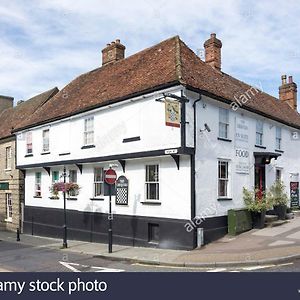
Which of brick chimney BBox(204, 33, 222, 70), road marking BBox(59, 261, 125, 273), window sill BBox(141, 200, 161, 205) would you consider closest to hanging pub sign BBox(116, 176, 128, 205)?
window sill BBox(141, 200, 161, 205)

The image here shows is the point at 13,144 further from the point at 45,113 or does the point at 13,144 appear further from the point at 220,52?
the point at 220,52

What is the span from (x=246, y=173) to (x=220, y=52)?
7.64m

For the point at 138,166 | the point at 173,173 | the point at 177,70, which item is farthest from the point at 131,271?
the point at 177,70

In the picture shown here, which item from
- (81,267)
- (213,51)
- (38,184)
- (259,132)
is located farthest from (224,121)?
(38,184)

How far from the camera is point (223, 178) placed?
16375 mm

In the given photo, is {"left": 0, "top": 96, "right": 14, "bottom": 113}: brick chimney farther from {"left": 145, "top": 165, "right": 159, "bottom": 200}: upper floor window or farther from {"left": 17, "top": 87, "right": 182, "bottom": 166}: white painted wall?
{"left": 145, "top": 165, "right": 159, "bottom": 200}: upper floor window

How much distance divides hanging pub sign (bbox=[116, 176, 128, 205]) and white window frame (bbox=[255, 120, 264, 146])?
6.85 m

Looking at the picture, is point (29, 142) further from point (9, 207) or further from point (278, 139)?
point (278, 139)

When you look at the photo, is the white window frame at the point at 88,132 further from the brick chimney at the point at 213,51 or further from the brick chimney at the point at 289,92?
the brick chimney at the point at 289,92

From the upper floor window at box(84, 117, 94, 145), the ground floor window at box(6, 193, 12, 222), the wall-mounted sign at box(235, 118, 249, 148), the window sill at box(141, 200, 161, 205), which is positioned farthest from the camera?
the ground floor window at box(6, 193, 12, 222)

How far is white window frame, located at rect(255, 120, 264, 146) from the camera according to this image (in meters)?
19.0

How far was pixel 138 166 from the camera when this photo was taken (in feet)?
54.2

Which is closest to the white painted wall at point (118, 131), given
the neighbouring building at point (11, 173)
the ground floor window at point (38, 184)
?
the ground floor window at point (38, 184)

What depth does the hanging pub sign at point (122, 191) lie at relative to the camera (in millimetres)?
16641
